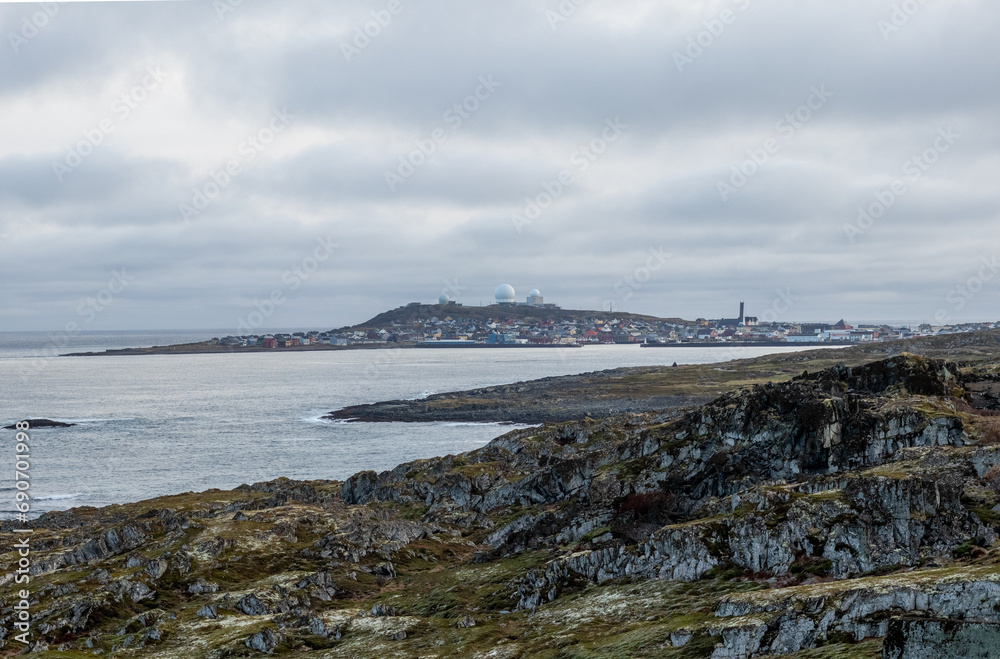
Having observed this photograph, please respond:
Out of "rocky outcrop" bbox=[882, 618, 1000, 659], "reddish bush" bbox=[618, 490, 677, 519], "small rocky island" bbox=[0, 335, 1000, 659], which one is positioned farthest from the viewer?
"reddish bush" bbox=[618, 490, 677, 519]

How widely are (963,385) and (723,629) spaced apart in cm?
5358

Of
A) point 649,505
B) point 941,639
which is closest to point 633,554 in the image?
point 649,505

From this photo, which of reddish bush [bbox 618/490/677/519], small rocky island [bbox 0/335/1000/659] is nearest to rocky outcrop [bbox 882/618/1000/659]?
small rocky island [bbox 0/335/1000/659]

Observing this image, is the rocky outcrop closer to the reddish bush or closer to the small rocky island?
the small rocky island

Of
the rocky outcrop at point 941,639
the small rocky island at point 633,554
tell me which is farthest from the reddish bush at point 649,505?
the rocky outcrop at point 941,639

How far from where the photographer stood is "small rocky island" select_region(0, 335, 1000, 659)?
37122mm

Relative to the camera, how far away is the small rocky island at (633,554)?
37.1 m

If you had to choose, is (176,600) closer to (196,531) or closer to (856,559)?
(196,531)

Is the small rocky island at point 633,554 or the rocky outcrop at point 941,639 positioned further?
the small rocky island at point 633,554

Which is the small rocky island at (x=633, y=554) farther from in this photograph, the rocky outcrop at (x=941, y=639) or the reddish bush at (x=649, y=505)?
the reddish bush at (x=649, y=505)

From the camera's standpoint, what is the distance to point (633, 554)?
173 feet

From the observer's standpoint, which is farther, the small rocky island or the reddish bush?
the reddish bush

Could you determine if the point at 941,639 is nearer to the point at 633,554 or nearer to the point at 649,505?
the point at 633,554

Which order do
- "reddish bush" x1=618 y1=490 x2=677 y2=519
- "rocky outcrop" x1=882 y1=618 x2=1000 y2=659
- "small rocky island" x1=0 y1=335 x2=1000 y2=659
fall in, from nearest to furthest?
"rocky outcrop" x1=882 y1=618 x2=1000 y2=659
"small rocky island" x1=0 y1=335 x2=1000 y2=659
"reddish bush" x1=618 y1=490 x2=677 y2=519
